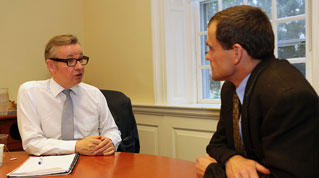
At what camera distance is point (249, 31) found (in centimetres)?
117

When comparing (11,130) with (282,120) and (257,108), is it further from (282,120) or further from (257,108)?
(282,120)

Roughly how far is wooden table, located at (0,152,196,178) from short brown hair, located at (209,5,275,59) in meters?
0.56

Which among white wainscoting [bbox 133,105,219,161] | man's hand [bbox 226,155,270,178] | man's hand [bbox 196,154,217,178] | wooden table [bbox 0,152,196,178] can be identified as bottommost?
white wainscoting [bbox 133,105,219,161]

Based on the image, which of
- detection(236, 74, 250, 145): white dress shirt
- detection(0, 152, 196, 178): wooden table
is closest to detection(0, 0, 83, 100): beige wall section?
detection(0, 152, 196, 178): wooden table

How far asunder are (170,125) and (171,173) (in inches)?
65.8

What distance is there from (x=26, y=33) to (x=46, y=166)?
2.40 meters

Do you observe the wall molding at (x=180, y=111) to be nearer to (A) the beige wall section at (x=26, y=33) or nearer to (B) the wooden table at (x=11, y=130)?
(B) the wooden table at (x=11, y=130)

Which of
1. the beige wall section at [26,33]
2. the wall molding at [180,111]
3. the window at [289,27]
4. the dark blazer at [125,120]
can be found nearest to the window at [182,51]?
the wall molding at [180,111]

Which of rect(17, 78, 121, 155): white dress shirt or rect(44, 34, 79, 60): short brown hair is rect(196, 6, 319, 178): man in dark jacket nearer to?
rect(17, 78, 121, 155): white dress shirt

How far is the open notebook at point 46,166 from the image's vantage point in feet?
4.29

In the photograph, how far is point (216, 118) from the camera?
2584 mm

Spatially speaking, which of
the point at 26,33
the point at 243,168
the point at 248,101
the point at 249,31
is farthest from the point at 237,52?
the point at 26,33

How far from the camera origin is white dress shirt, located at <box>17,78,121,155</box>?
5.70 ft

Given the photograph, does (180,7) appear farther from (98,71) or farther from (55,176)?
(55,176)
